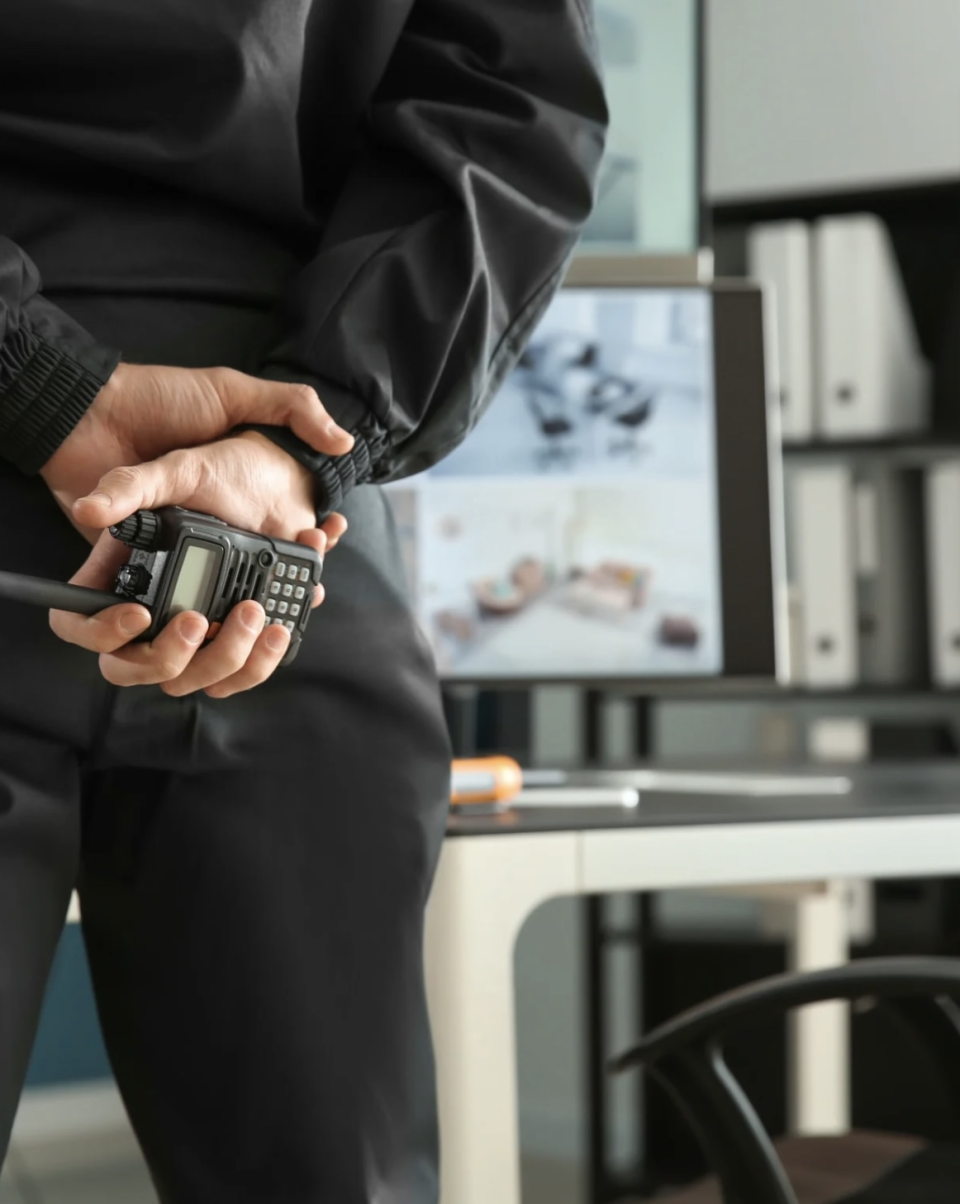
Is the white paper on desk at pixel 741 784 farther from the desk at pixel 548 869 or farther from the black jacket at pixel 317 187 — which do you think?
the black jacket at pixel 317 187

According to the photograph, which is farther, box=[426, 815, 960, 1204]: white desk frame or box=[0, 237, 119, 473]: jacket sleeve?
box=[426, 815, 960, 1204]: white desk frame

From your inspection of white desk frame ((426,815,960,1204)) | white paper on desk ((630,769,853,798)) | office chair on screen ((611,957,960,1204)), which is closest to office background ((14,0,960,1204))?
white paper on desk ((630,769,853,798))

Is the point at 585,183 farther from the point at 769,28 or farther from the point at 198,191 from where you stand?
the point at 769,28

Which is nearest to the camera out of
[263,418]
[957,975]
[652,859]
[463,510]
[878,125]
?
Answer: [263,418]

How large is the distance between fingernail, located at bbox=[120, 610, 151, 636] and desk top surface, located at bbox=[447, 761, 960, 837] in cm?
59

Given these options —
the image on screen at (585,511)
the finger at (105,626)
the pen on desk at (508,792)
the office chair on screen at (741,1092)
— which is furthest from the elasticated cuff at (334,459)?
the image on screen at (585,511)

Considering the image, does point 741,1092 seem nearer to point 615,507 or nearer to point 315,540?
point 315,540

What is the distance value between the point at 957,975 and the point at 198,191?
0.62m

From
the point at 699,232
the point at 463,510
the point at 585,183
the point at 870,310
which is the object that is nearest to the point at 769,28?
the point at 870,310

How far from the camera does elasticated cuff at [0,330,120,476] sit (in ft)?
2.00

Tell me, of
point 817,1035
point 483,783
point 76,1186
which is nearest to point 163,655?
point 483,783

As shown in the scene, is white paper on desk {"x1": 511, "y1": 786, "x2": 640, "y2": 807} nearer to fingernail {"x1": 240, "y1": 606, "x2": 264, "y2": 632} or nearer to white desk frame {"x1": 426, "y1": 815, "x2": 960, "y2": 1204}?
white desk frame {"x1": 426, "y1": 815, "x2": 960, "y2": 1204}

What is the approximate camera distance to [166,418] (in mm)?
642

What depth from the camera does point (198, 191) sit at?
687mm
